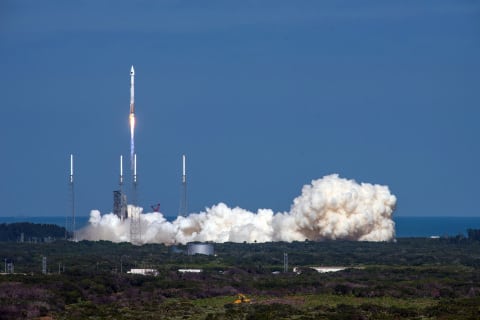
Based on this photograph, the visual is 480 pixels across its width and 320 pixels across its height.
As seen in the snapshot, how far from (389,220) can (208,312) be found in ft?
240

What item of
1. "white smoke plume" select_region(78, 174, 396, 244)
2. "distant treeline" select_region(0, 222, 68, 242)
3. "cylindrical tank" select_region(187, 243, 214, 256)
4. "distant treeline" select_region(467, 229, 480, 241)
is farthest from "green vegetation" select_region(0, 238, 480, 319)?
"distant treeline" select_region(0, 222, 68, 242)

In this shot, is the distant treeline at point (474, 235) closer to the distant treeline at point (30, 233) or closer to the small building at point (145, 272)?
the distant treeline at point (30, 233)

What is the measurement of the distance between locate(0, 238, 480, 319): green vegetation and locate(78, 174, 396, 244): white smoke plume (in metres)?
10.1

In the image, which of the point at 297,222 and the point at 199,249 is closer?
the point at 199,249

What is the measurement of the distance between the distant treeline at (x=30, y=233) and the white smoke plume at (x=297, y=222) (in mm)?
17244

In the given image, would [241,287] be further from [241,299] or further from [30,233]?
[30,233]

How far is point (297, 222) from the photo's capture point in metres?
141

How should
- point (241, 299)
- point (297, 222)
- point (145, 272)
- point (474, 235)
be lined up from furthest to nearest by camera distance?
point (474, 235)
point (297, 222)
point (145, 272)
point (241, 299)

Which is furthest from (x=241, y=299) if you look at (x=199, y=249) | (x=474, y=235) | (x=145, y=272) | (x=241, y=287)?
(x=474, y=235)

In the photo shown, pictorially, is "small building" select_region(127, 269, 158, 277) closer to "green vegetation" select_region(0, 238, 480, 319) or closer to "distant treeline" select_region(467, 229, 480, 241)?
"green vegetation" select_region(0, 238, 480, 319)

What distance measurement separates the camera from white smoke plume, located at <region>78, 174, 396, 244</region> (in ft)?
441

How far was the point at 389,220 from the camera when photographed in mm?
142750

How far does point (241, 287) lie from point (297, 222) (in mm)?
56959

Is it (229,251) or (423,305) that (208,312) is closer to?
(423,305)
